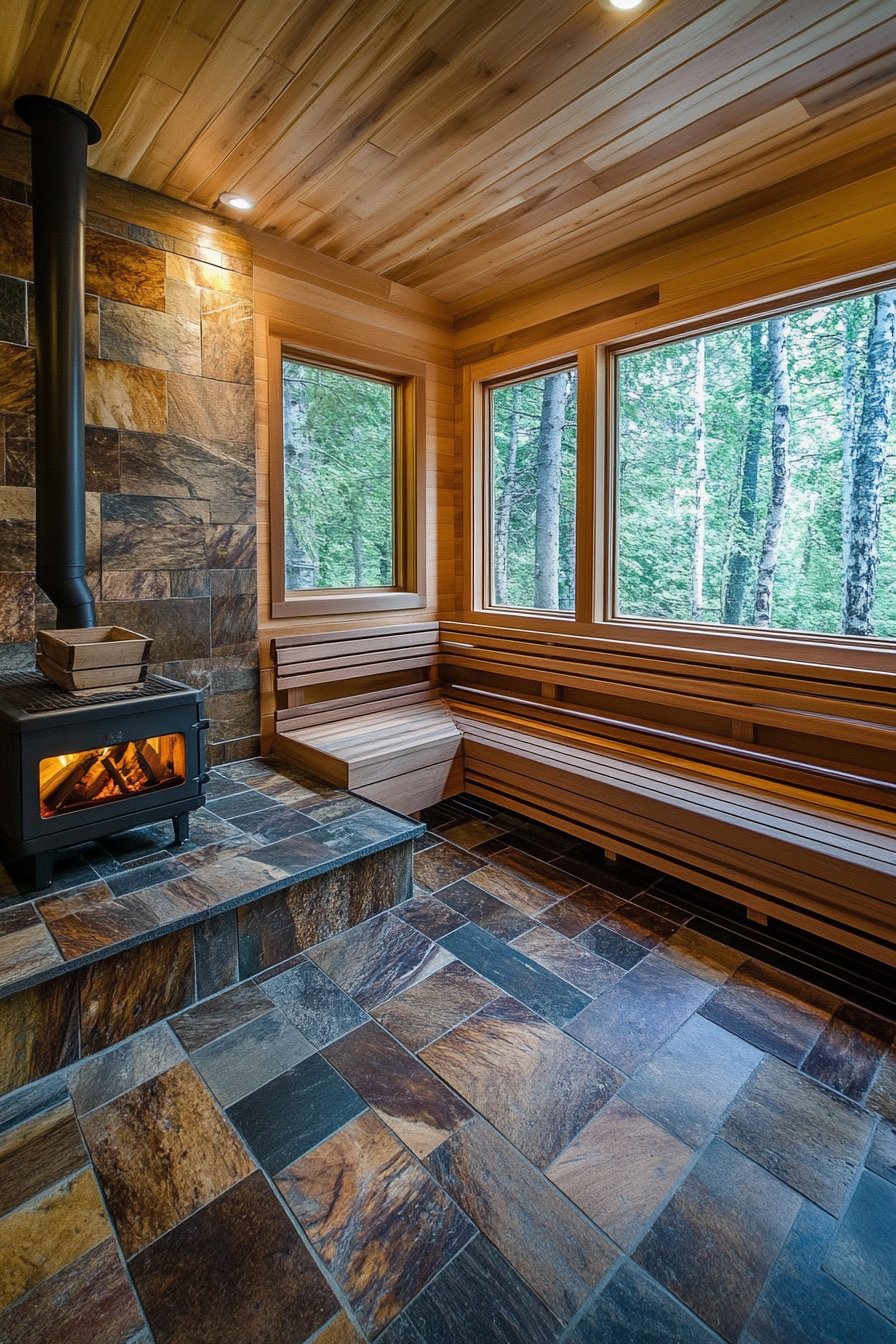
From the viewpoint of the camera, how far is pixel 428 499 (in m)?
3.92

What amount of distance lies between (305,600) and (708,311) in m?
2.19

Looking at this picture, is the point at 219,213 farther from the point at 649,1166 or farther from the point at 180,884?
the point at 649,1166

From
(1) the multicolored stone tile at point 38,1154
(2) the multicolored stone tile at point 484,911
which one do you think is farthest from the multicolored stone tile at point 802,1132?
(1) the multicolored stone tile at point 38,1154

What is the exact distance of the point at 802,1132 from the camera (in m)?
1.59

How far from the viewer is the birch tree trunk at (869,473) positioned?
98.3 inches

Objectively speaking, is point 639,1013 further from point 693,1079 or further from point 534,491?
point 534,491

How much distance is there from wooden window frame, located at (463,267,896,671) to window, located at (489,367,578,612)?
2.3 inches

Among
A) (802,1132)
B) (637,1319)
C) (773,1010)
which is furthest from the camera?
(773,1010)

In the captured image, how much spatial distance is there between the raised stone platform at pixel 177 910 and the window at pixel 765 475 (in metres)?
1.71

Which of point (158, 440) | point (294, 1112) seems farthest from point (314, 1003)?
point (158, 440)

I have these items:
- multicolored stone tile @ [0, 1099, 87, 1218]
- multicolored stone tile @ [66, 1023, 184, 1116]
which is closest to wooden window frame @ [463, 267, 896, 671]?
multicolored stone tile @ [66, 1023, 184, 1116]

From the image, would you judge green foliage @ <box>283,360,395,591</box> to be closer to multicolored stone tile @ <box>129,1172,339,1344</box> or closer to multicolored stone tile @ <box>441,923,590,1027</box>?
multicolored stone tile @ <box>441,923,590,1027</box>

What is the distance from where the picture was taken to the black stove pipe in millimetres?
2193

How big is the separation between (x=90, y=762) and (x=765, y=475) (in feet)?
8.95
